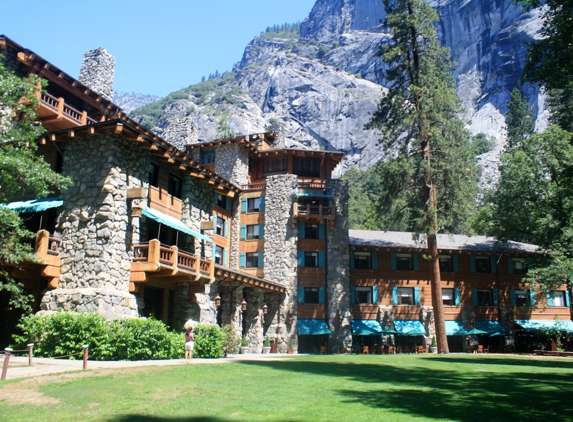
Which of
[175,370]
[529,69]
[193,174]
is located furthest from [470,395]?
[193,174]

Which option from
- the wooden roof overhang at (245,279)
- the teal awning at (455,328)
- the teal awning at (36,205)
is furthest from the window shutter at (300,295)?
the teal awning at (36,205)

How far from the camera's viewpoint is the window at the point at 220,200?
129 feet

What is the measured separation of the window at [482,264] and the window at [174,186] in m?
29.0

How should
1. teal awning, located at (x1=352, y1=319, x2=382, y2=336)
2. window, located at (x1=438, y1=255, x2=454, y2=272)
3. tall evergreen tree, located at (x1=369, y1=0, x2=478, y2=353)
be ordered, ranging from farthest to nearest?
window, located at (x1=438, y1=255, x2=454, y2=272) < teal awning, located at (x1=352, y1=319, x2=382, y2=336) < tall evergreen tree, located at (x1=369, y1=0, x2=478, y2=353)

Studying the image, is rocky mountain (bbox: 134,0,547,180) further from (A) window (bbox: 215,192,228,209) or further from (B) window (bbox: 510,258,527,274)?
(A) window (bbox: 215,192,228,209)

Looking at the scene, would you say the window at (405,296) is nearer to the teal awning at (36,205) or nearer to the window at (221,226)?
the window at (221,226)

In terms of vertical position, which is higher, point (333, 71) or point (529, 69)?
point (333, 71)

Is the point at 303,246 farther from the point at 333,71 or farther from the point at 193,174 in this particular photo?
the point at 333,71

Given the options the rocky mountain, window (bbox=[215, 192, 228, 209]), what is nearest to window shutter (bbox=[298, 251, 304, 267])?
window (bbox=[215, 192, 228, 209])

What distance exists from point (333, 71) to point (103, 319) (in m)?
147

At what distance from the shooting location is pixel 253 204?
43.4 metres

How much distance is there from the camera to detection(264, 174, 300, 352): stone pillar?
39.1 meters

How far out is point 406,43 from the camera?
35594mm

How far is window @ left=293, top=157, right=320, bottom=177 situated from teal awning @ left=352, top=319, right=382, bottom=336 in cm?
1354
